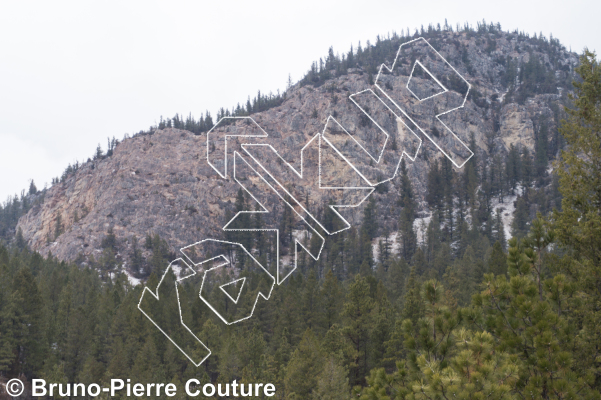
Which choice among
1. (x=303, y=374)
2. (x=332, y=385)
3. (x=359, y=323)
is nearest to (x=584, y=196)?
(x=332, y=385)

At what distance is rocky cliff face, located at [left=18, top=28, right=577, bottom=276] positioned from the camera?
338ft

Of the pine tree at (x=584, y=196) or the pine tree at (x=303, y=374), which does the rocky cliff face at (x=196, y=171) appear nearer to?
the pine tree at (x=303, y=374)

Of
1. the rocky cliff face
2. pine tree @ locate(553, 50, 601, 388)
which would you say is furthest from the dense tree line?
the rocky cliff face

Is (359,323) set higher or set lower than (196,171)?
lower

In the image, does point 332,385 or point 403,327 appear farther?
point 332,385

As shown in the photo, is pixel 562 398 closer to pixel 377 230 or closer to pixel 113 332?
pixel 113 332

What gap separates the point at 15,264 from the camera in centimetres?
5188

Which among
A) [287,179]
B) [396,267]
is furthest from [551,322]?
[287,179]

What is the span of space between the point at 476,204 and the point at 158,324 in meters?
77.7

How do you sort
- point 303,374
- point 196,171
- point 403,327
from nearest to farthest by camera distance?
point 403,327
point 303,374
point 196,171

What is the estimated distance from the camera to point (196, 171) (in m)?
117

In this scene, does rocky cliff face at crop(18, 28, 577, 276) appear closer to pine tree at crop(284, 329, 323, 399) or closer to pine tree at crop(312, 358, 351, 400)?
pine tree at crop(284, 329, 323, 399)

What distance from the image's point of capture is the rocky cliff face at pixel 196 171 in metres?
103

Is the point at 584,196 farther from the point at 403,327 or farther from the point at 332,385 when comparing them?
the point at 332,385
